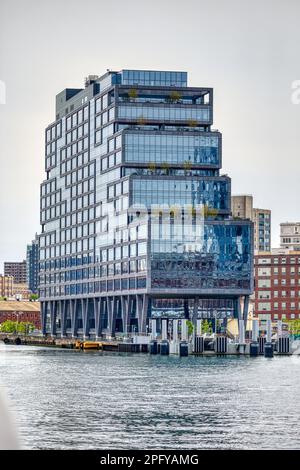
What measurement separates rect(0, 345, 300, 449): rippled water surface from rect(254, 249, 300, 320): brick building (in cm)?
9943

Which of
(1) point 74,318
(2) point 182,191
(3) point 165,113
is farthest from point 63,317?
(3) point 165,113

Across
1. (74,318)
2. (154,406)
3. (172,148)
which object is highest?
(172,148)

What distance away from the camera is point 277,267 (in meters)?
188

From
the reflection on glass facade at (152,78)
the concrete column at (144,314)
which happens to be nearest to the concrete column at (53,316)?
the concrete column at (144,314)

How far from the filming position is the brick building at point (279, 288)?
187 m

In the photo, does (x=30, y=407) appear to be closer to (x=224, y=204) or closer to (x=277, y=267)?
(x=224, y=204)

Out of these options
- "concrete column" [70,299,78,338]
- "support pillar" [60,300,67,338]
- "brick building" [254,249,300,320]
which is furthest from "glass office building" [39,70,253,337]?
"brick building" [254,249,300,320]

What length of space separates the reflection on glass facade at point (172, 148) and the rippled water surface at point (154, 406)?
5059 centimetres

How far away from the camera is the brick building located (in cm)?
18675

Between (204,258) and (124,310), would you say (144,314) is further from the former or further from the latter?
(204,258)

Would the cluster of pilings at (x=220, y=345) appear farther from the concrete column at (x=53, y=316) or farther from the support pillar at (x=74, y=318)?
the concrete column at (x=53, y=316)

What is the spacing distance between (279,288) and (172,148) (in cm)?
5835

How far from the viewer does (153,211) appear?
436 ft

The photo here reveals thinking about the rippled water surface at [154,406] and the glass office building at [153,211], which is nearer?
the rippled water surface at [154,406]
